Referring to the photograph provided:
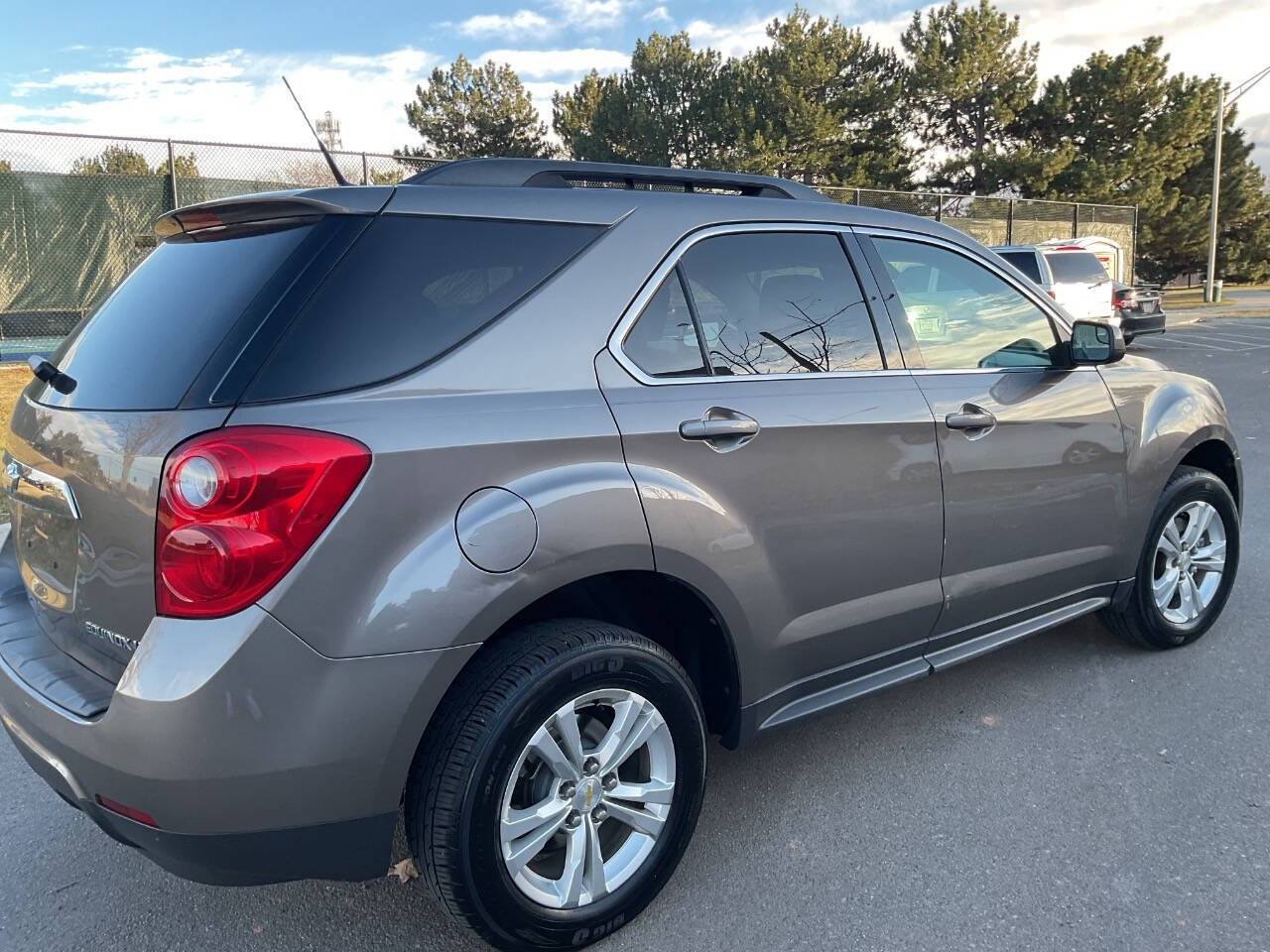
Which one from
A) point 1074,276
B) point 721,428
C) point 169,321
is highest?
point 169,321

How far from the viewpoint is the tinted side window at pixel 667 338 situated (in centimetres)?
236

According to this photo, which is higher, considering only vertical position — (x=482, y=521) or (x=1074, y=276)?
(x=482, y=521)

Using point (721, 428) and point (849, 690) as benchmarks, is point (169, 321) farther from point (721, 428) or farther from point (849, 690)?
point (849, 690)

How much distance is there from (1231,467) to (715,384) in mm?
2901

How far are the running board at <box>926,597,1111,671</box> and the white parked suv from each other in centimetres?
1132

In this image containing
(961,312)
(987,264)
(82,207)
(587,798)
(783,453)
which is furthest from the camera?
(82,207)

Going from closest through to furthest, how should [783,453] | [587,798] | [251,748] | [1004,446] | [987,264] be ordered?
[251,748]
[587,798]
[783,453]
[1004,446]
[987,264]

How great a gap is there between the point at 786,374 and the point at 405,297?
1096 millimetres

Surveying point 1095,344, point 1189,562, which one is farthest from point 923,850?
point 1189,562

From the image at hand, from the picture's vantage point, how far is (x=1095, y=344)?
3.31 meters

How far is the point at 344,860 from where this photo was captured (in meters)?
1.98

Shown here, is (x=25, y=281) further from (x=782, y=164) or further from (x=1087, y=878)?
(x=782, y=164)

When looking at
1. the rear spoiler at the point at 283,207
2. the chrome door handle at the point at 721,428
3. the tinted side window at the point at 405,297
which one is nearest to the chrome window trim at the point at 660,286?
the chrome door handle at the point at 721,428

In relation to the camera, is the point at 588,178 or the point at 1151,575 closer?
the point at 588,178
